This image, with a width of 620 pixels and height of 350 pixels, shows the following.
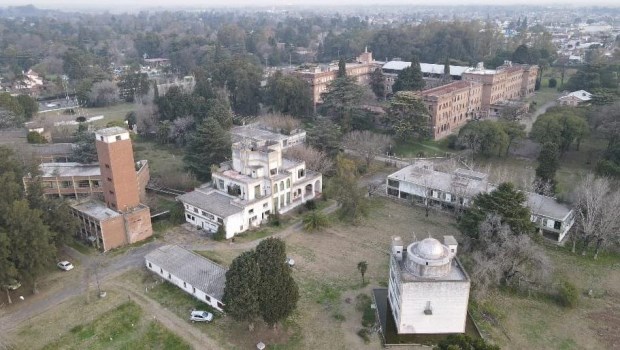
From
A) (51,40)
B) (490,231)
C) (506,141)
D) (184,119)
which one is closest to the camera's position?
(490,231)

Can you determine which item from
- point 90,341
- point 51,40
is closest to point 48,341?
point 90,341

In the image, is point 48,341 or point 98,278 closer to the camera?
point 48,341

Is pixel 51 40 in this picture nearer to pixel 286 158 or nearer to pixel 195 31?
pixel 195 31

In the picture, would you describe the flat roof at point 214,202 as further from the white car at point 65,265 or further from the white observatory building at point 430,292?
the white observatory building at point 430,292

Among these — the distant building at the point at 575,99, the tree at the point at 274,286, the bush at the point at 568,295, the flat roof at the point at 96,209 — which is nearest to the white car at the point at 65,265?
the flat roof at the point at 96,209

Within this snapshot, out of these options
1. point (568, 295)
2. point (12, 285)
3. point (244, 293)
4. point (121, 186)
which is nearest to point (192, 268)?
point (244, 293)

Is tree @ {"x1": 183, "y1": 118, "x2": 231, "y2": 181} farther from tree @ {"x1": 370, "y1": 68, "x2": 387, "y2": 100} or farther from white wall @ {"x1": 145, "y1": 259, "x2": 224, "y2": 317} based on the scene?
tree @ {"x1": 370, "y1": 68, "x2": 387, "y2": 100}
